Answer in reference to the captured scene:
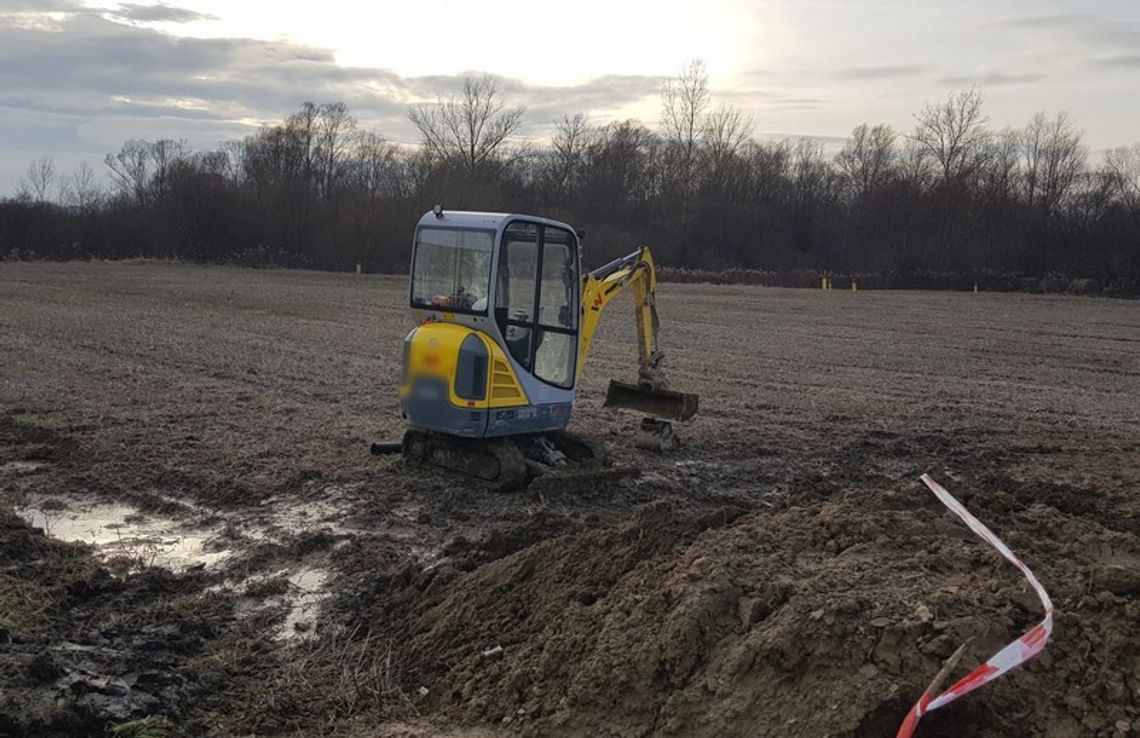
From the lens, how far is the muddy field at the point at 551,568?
444cm

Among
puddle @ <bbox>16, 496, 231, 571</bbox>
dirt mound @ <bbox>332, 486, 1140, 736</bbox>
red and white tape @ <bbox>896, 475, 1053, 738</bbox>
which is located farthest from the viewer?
puddle @ <bbox>16, 496, 231, 571</bbox>

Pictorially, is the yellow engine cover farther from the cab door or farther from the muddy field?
the muddy field

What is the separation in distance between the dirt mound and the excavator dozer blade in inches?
182

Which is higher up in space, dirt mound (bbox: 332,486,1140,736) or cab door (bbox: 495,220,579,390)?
cab door (bbox: 495,220,579,390)

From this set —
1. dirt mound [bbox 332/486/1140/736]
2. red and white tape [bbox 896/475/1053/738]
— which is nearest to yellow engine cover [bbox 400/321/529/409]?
dirt mound [bbox 332/486/1140/736]

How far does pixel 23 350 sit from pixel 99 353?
4.36ft

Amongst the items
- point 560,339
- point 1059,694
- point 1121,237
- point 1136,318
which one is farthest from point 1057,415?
point 1121,237

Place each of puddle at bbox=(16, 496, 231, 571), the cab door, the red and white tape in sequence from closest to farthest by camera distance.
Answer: the red and white tape < puddle at bbox=(16, 496, 231, 571) < the cab door

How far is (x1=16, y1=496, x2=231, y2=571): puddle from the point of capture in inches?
300

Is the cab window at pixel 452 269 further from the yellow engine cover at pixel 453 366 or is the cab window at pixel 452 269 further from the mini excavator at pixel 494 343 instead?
the yellow engine cover at pixel 453 366

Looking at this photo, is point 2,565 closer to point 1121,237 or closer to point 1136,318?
point 1136,318

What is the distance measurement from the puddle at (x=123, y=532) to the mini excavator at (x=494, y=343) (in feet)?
8.00

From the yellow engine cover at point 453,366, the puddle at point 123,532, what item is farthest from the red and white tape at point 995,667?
the yellow engine cover at point 453,366

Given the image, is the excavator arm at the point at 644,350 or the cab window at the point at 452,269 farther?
the excavator arm at the point at 644,350
